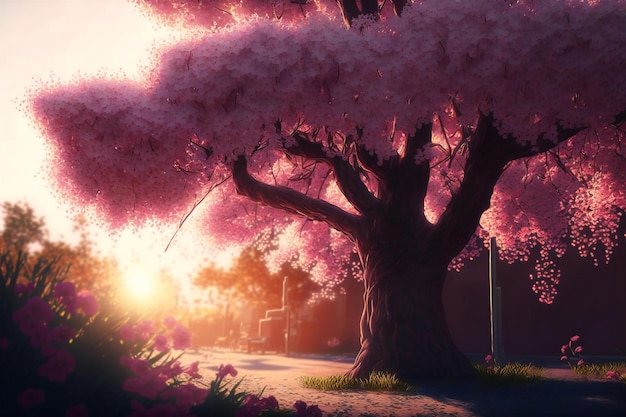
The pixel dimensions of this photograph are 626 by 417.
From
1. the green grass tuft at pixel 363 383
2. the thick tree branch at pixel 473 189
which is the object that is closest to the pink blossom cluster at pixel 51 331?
the green grass tuft at pixel 363 383

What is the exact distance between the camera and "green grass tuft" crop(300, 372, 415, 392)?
38.0ft

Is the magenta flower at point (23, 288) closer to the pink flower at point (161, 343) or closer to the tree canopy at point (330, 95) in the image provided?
the pink flower at point (161, 343)

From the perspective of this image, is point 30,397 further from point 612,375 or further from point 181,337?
point 612,375

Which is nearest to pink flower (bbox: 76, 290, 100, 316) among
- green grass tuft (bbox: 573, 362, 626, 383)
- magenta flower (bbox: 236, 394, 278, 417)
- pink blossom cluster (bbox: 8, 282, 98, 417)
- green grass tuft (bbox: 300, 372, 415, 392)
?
pink blossom cluster (bbox: 8, 282, 98, 417)

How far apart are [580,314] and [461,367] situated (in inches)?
602

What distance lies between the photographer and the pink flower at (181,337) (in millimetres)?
6805

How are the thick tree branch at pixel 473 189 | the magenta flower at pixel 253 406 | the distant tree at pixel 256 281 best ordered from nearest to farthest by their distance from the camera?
the magenta flower at pixel 253 406 → the thick tree branch at pixel 473 189 → the distant tree at pixel 256 281

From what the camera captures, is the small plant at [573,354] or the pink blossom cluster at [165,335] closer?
the pink blossom cluster at [165,335]

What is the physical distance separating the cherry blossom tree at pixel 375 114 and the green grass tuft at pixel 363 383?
0.50 metres

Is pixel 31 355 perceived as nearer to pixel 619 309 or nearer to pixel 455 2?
pixel 455 2

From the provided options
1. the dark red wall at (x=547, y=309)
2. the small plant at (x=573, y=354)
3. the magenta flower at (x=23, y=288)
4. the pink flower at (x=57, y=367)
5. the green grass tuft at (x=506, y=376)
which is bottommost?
the pink flower at (x=57, y=367)

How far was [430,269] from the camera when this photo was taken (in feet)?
43.9

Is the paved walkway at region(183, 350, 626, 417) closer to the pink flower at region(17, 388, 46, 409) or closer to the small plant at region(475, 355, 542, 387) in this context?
the small plant at region(475, 355, 542, 387)

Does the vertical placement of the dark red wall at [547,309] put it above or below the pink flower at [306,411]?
above
